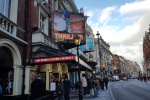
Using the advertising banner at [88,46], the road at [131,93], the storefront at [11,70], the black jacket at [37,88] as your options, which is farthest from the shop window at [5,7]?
the advertising banner at [88,46]

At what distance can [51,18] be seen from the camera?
19703mm

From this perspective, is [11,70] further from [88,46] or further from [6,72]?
[88,46]

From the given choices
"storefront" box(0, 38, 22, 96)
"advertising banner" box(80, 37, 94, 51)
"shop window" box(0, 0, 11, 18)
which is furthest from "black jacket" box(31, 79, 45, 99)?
"advertising banner" box(80, 37, 94, 51)

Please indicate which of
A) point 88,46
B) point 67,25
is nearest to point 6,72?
point 67,25

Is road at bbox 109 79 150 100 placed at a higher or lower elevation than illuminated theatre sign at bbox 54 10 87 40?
lower

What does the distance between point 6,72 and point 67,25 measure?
31.8 feet

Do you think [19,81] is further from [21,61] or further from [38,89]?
[38,89]

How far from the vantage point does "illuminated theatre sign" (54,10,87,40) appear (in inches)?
792

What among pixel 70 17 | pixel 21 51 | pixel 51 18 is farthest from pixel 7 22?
pixel 70 17

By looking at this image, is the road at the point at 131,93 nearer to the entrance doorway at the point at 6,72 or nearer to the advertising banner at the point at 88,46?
the entrance doorway at the point at 6,72

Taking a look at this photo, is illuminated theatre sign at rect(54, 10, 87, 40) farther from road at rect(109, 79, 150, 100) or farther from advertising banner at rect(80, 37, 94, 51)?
advertising banner at rect(80, 37, 94, 51)

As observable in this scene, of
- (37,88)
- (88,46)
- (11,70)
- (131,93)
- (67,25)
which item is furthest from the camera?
(88,46)

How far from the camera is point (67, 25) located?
68.8 feet

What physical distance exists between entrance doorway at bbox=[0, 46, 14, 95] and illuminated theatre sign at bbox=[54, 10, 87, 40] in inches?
304
